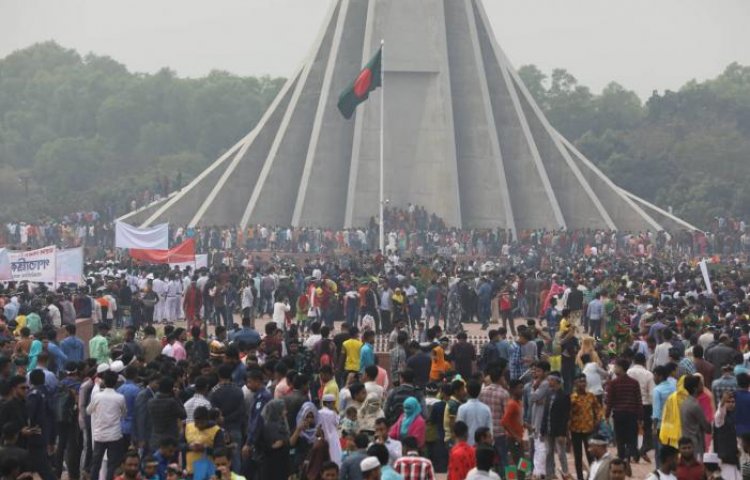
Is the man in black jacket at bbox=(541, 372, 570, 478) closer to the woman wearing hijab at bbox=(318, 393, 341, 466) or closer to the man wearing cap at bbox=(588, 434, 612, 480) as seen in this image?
the woman wearing hijab at bbox=(318, 393, 341, 466)

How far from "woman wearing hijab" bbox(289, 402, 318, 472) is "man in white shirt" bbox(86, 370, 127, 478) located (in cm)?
168

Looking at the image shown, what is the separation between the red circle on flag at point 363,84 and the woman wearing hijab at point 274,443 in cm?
2717

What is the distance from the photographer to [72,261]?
2427 centimetres

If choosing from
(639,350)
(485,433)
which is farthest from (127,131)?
(485,433)

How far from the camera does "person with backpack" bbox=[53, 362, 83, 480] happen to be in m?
14.7

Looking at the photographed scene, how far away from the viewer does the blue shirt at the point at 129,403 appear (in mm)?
13922

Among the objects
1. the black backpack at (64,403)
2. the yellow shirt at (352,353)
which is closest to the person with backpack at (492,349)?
the yellow shirt at (352,353)

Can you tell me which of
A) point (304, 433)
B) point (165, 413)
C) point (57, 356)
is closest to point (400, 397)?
point (304, 433)

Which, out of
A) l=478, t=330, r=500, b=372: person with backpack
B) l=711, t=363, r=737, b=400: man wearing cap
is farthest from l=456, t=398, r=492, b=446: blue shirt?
l=478, t=330, r=500, b=372: person with backpack

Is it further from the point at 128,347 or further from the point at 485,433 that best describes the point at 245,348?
the point at 485,433

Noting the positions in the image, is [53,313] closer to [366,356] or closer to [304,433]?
[366,356]

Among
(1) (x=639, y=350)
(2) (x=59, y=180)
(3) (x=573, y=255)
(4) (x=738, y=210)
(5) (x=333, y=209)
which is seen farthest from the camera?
(2) (x=59, y=180)

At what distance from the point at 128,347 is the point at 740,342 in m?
6.65

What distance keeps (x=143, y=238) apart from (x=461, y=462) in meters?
18.8
